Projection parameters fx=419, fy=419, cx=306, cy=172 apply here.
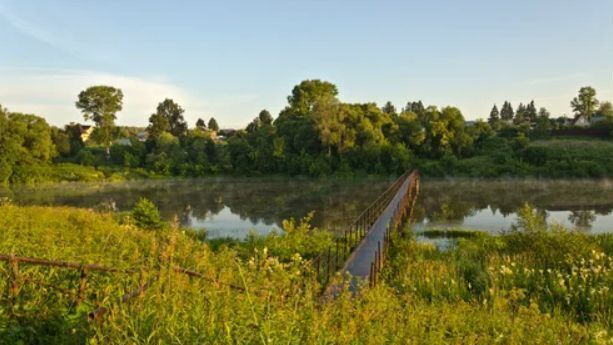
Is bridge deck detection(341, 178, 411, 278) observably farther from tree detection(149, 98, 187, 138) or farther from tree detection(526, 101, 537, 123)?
tree detection(526, 101, 537, 123)

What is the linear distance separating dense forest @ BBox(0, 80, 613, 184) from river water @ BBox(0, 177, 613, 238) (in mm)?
5138

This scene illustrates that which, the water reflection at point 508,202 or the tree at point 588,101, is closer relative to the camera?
the water reflection at point 508,202

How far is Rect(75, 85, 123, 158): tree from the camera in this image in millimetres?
69250

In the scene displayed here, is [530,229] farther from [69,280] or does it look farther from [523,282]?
[69,280]

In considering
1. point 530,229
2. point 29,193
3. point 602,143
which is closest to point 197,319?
point 530,229

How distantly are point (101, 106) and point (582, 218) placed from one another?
68.9 meters

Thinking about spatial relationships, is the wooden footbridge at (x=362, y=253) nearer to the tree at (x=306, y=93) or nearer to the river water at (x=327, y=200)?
the river water at (x=327, y=200)

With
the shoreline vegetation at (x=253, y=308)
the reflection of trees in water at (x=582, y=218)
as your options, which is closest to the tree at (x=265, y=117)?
the reflection of trees in water at (x=582, y=218)

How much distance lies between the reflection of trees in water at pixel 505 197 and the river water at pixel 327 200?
64mm

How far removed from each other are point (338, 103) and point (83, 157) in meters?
38.0

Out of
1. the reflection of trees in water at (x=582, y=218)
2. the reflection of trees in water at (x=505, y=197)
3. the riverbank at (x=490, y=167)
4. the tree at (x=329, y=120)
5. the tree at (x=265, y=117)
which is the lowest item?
the reflection of trees in water at (x=582, y=218)

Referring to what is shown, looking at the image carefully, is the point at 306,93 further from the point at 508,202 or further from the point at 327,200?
the point at 508,202

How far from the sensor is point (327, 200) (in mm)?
36812

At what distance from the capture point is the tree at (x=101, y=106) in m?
69.2
